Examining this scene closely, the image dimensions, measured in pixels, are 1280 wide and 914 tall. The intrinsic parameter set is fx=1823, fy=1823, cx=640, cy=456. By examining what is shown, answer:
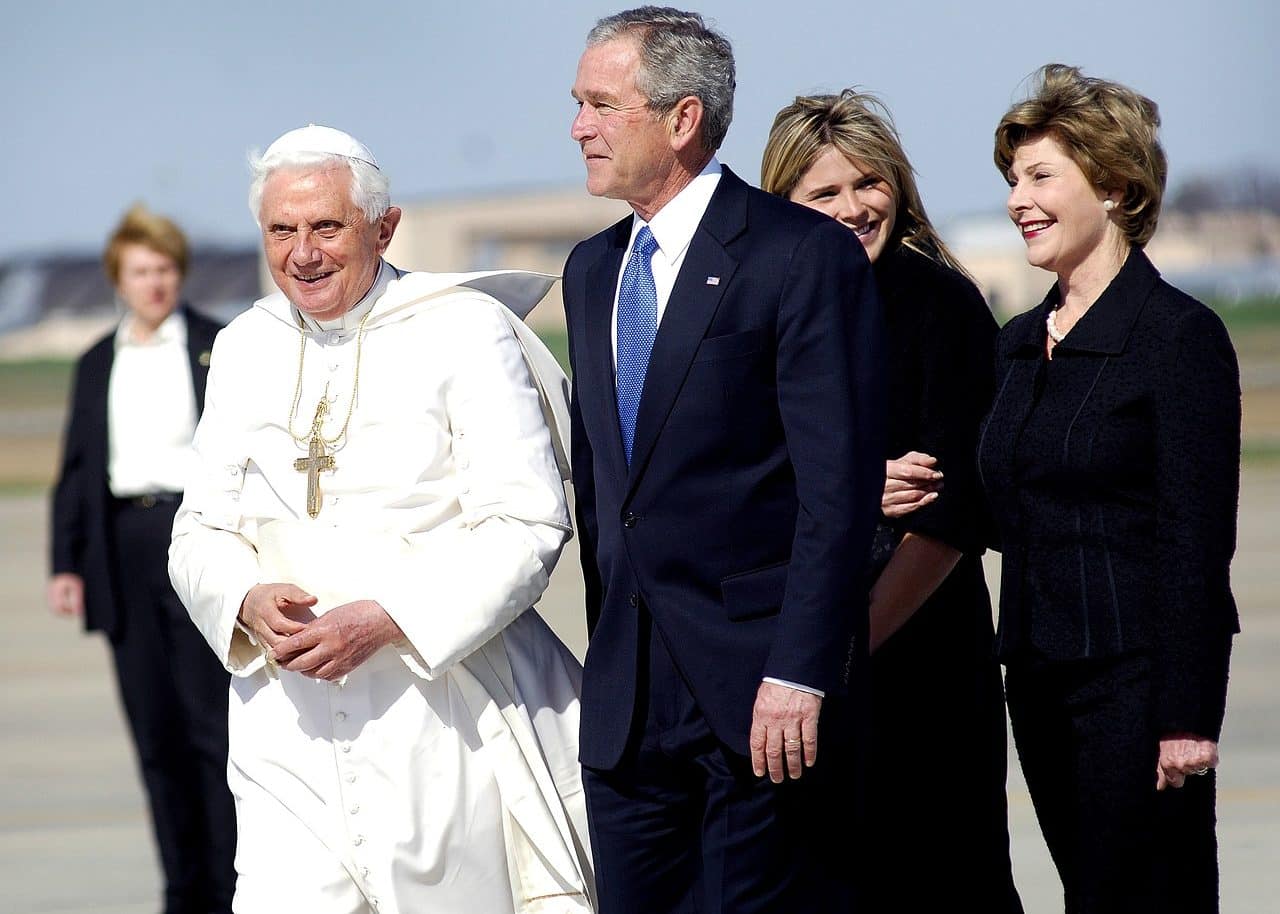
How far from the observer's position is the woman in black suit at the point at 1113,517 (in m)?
3.03

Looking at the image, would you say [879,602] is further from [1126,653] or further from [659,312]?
[659,312]

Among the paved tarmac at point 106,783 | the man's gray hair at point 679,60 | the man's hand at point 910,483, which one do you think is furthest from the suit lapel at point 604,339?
the paved tarmac at point 106,783

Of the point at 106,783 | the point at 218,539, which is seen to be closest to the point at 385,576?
the point at 218,539

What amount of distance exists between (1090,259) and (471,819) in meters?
1.58

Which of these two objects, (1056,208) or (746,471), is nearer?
(746,471)

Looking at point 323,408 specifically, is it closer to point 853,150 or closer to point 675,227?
point 675,227

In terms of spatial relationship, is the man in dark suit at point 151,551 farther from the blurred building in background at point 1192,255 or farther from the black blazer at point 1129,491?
the blurred building in background at point 1192,255

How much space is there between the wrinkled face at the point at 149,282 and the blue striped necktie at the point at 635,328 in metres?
3.11

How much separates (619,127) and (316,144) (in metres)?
0.71

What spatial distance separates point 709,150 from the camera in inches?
128

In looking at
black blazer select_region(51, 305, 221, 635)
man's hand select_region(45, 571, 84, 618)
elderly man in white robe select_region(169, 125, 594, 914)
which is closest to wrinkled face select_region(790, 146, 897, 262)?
elderly man in white robe select_region(169, 125, 594, 914)

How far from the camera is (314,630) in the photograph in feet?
11.0

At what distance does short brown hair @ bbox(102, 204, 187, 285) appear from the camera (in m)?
6.01

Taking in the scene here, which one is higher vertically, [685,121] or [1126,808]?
[685,121]
